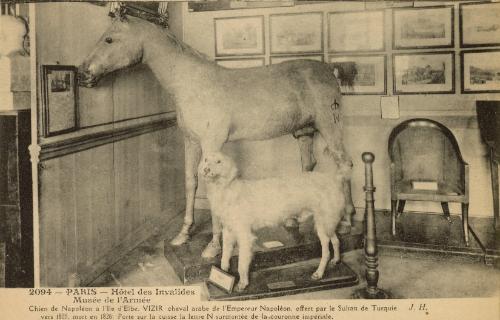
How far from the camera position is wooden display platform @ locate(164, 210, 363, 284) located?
2.13m

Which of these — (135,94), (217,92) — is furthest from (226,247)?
(135,94)

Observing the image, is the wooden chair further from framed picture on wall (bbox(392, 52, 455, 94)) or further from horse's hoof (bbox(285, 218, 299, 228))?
horse's hoof (bbox(285, 218, 299, 228))

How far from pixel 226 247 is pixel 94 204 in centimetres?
73

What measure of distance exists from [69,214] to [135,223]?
64cm

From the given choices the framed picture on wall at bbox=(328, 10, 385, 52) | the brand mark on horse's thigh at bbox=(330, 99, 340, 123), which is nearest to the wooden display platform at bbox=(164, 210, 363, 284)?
the brand mark on horse's thigh at bbox=(330, 99, 340, 123)

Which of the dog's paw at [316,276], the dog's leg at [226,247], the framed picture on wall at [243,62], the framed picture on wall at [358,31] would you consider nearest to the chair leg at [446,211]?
the framed picture on wall at [358,31]

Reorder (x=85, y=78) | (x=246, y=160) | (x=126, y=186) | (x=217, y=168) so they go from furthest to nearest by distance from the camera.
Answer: (x=246, y=160)
(x=126, y=186)
(x=85, y=78)
(x=217, y=168)

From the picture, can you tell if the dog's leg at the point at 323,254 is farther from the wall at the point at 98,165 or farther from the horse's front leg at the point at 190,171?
the wall at the point at 98,165

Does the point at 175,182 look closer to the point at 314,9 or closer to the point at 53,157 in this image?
the point at 53,157

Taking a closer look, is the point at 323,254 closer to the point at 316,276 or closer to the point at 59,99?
the point at 316,276

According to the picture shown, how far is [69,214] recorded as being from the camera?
204 cm

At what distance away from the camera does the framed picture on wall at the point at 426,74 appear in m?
2.65

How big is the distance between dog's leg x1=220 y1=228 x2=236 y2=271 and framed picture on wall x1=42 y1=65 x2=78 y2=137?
850mm

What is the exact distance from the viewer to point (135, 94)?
2572 millimetres
